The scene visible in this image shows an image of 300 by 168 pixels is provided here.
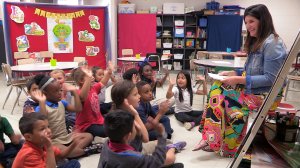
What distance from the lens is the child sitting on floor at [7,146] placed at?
7.68 ft

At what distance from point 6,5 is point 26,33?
0.73 meters

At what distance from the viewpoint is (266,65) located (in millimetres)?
2238

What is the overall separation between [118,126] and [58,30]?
6073 millimetres

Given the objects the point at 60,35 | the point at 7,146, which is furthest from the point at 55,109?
the point at 60,35

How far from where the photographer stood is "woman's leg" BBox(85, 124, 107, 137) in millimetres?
3115

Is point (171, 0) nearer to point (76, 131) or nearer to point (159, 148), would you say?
point (76, 131)

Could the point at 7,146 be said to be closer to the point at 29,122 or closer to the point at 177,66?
the point at 29,122

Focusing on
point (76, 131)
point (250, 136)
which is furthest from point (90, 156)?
point (250, 136)

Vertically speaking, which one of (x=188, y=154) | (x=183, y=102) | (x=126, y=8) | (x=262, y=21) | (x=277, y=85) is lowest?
(x=188, y=154)

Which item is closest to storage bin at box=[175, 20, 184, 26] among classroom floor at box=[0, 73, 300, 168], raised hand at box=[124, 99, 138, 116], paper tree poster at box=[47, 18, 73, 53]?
paper tree poster at box=[47, 18, 73, 53]

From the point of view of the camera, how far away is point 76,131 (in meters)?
3.14

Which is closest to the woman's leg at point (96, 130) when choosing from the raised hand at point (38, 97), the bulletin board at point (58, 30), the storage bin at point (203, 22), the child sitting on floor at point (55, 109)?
the child sitting on floor at point (55, 109)

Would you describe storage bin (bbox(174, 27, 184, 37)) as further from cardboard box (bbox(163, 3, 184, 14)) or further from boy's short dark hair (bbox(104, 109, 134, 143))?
boy's short dark hair (bbox(104, 109, 134, 143))

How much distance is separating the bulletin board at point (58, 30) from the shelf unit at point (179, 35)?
2603 millimetres
